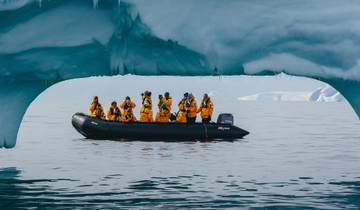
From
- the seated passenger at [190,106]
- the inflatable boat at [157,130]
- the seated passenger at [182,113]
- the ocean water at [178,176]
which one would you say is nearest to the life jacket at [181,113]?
the seated passenger at [182,113]

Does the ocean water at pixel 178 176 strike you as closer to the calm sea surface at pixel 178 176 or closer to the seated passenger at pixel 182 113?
the calm sea surface at pixel 178 176

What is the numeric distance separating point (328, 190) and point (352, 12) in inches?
155

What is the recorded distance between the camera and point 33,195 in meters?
16.9

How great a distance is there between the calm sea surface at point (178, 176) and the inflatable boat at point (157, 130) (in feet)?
1.56

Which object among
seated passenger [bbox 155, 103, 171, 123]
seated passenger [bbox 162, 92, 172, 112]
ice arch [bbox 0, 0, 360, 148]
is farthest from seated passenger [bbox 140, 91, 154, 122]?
ice arch [bbox 0, 0, 360, 148]

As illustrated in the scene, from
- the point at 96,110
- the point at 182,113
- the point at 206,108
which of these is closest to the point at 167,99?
the point at 182,113

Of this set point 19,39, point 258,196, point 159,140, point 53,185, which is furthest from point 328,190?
point 159,140

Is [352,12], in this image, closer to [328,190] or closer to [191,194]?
[328,190]

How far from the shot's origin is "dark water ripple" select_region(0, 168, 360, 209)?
15711mm

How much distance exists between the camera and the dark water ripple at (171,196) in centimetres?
1571

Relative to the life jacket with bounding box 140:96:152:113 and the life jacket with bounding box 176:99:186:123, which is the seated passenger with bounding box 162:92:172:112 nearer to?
the life jacket with bounding box 176:99:186:123

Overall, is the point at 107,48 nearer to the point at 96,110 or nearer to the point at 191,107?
the point at 191,107

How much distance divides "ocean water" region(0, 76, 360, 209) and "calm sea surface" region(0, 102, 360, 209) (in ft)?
0.07

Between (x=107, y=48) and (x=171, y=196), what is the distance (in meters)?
3.56
